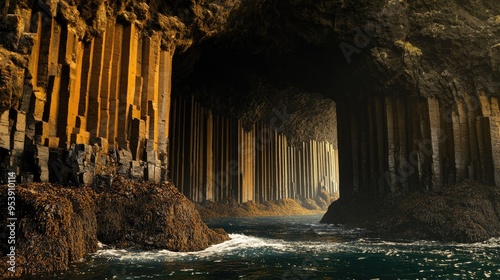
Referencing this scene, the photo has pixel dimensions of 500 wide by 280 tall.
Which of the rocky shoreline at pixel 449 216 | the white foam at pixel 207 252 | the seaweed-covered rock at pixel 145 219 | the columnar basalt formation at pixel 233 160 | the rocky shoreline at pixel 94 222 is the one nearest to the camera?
the rocky shoreline at pixel 94 222

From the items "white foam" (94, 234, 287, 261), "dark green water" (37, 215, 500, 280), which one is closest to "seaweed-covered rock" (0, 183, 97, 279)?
"dark green water" (37, 215, 500, 280)

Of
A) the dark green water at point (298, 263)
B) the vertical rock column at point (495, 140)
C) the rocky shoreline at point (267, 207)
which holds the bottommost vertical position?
the dark green water at point (298, 263)

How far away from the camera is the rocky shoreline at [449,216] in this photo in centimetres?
1979

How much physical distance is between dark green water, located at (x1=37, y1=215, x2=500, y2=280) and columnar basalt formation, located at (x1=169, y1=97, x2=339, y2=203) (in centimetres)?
1957

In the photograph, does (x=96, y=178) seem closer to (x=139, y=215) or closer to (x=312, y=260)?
(x=139, y=215)

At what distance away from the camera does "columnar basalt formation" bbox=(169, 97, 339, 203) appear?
35.6 m

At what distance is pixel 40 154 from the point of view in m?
13.0

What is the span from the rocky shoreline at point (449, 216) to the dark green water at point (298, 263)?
3.34 meters

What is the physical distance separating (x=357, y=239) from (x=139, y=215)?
413 inches

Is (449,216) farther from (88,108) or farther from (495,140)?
(88,108)

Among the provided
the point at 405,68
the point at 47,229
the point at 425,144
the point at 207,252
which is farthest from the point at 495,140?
the point at 47,229

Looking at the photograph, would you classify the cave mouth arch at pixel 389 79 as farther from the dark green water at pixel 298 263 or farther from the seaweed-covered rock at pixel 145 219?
the seaweed-covered rock at pixel 145 219

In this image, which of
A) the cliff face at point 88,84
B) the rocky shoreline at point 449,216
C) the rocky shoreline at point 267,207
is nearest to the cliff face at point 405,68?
the rocky shoreline at point 449,216

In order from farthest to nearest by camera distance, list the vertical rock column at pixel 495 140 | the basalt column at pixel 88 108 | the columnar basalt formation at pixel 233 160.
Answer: the columnar basalt formation at pixel 233 160, the vertical rock column at pixel 495 140, the basalt column at pixel 88 108
